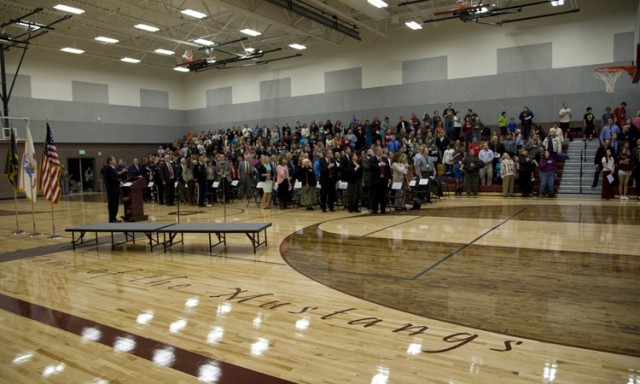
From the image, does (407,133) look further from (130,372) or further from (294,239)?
(130,372)

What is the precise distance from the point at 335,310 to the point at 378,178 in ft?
24.9

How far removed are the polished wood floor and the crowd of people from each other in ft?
13.4

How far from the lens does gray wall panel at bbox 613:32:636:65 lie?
1762cm

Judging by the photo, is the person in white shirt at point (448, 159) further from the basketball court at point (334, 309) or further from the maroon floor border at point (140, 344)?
the maroon floor border at point (140, 344)

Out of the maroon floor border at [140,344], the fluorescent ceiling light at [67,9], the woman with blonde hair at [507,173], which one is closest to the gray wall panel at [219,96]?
the fluorescent ceiling light at [67,9]

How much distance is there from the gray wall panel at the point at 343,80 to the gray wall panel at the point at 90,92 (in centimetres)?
1344

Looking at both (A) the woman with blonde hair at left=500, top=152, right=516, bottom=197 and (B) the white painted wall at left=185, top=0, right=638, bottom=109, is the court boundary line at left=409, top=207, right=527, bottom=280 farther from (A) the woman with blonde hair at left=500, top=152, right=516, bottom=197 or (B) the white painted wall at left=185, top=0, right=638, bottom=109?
(B) the white painted wall at left=185, top=0, right=638, bottom=109

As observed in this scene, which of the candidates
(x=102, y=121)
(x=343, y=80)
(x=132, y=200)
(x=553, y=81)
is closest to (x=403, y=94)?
(x=343, y=80)

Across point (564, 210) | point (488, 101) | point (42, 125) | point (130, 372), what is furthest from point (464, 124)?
point (42, 125)

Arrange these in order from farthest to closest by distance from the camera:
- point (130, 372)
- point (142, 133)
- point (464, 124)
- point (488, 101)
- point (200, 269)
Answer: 1. point (142, 133)
2. point (488, 101)
3. point (464, 124)
4. point (200, 269)
5. point (130, 372)

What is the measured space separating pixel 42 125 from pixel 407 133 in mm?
19241

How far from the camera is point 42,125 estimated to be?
24.2m

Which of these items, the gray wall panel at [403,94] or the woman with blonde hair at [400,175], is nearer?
the woman with blonde hair at [400,175]

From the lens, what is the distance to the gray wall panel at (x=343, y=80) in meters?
24.1
